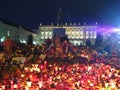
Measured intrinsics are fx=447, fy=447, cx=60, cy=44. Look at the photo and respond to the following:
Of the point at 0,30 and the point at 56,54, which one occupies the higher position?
the point at 0,30

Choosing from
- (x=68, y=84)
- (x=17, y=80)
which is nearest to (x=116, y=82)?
(x=68, y=84)

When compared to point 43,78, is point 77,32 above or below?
above

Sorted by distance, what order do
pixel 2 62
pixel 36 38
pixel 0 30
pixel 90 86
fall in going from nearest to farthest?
pixel 90 86, pixel 2 62, pixel 0 30, pixel 36 38

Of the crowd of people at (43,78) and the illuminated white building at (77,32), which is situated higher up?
the illuminated white building at (77,32)

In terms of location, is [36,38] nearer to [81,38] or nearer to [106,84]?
[81,38]

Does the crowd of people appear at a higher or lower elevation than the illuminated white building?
lower

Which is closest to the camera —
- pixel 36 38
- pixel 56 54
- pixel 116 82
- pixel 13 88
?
pixel 13 88

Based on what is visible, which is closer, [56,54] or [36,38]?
[56,54]

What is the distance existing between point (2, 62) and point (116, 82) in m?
7.64

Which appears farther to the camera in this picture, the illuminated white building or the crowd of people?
the illuminated white building

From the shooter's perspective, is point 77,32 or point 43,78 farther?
point 77,32

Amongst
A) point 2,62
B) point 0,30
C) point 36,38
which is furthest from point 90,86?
point 36,38

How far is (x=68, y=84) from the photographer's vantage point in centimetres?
1738

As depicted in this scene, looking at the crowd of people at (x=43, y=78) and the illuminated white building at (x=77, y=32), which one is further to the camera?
the illuminated white building at (x=77, y=32)
